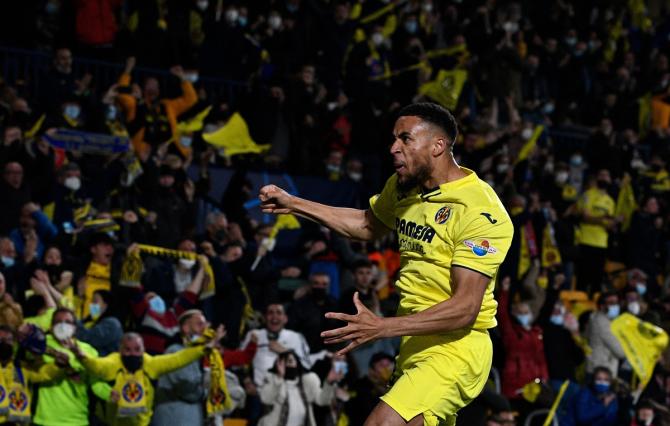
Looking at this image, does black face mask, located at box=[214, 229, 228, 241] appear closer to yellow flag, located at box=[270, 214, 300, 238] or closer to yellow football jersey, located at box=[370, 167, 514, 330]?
yellow flag, located at box=[270, 214, 300, 238]

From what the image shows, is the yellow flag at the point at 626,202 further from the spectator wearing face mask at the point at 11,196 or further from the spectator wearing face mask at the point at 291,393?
the spectator wearing face mask at the point at 11,196

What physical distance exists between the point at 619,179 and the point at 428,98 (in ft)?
11.6

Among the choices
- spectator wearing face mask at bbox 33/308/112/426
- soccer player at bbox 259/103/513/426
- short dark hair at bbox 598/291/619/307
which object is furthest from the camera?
short dark hair at bbox 598/291/619/307

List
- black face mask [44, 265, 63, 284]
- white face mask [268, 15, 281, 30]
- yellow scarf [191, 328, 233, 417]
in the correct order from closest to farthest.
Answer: yellow scarf [191, 328, 233, 417] → black face mask [44, 265, 63, 284] → white face mask [268, 15, 281, 30]

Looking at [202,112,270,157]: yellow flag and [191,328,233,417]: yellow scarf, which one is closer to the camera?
[191,328,233,417]: yellow scarf

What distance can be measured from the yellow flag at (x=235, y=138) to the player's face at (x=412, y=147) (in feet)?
28.0

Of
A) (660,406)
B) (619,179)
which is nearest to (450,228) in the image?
(660,406)

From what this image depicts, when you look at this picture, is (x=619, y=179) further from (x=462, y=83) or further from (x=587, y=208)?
(x=462, y=83)

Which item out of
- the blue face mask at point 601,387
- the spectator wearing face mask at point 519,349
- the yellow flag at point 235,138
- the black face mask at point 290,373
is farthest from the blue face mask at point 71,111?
the blue face mask at point 601,387

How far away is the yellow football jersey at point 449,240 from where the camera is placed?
6.16 metres

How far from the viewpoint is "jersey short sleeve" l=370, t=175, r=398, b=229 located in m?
6.78

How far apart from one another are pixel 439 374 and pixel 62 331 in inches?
207

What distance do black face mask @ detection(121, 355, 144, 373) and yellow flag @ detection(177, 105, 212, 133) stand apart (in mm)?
4386

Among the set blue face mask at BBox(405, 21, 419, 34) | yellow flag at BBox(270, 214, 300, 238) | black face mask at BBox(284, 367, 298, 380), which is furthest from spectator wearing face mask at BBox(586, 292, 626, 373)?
blue face mask at BBox(405, 21, 419, 34)
